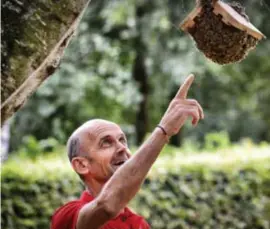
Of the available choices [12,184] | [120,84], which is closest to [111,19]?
[120,84]

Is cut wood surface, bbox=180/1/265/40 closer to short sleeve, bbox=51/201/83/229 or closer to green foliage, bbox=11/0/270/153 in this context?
short sleeve, bbox=51/201/83/229

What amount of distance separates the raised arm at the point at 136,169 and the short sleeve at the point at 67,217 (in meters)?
0.17

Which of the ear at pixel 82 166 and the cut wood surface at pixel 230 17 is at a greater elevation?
the cut wood surface at pixel 230 17

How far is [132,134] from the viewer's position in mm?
14367

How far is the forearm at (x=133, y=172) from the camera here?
240cm

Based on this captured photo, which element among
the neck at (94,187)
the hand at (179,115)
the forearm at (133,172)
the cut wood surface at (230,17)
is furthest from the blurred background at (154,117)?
the forearm at (133,172)

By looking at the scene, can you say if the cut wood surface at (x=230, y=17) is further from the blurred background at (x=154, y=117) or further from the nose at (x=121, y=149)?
the blurred background at (x=154, y=117)

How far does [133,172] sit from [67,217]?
1.42ft

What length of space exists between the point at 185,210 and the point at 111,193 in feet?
18.2

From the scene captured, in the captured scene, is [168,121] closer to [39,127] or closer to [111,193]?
[111,193]

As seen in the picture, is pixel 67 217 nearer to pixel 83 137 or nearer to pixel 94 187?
pixel 94 187

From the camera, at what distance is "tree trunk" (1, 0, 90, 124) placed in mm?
2209

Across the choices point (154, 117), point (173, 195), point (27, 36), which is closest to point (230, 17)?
point (27, 36)

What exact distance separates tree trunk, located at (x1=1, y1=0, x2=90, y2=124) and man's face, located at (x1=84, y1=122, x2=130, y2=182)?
582 mm
